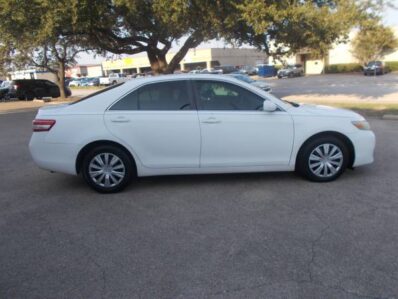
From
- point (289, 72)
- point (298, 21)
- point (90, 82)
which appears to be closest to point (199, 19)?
point (298, 21)

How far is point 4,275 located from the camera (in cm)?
352

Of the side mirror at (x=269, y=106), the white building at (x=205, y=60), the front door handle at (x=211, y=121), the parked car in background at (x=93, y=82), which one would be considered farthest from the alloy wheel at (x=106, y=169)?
the white building at (x=205, y=60)

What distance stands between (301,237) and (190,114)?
234 centimetres

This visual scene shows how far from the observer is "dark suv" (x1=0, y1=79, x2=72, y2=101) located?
29641 millimetres

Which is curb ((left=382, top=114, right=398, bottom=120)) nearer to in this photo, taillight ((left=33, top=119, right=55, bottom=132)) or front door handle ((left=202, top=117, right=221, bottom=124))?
front door handle ((left=202, top=117, right=221, bottom=124))

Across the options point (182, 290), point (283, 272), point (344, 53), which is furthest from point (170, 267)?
point (344, 53)

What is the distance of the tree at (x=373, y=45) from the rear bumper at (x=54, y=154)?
4976 centimetres

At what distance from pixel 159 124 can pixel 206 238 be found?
1995 millimetres

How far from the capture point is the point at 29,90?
29.7 m

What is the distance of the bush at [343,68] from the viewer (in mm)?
52406

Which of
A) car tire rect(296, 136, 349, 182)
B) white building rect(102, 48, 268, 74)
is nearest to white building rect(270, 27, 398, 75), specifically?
white building rect(102, 48, 268, 74)

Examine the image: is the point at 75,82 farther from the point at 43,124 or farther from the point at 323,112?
the point at 323,112

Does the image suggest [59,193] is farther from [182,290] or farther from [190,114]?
[182,290]

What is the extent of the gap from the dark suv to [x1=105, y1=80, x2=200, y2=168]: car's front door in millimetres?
26970
